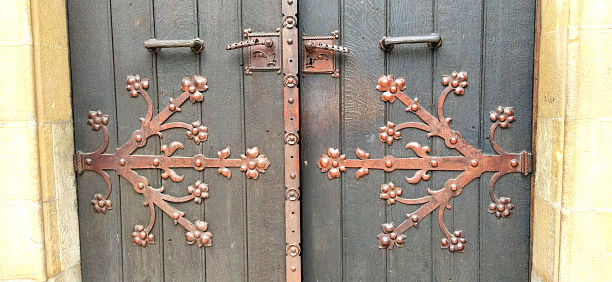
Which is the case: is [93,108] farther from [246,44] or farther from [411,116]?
[411,116]

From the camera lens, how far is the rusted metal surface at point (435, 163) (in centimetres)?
129

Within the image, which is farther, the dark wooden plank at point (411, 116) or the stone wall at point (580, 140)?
the dark wooden plank at point (411, 116)

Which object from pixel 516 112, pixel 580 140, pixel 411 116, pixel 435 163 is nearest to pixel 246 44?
pixel 411 116

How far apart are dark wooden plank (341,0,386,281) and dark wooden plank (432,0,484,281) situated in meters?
0.17

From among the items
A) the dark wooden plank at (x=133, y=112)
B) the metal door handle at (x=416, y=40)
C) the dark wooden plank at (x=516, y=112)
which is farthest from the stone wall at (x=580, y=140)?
the dark wooden plank at (x=133, y=112)

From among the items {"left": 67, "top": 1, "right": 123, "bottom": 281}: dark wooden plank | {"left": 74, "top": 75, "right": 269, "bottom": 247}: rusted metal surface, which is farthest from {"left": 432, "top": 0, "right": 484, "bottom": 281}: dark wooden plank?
{"left": 67, "top": 1, "right": 123, "bottom": 281}: dark wooden plank

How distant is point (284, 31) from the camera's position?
4.28ft

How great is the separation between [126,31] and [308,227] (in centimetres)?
86

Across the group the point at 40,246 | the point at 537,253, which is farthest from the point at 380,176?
the point at 40,246

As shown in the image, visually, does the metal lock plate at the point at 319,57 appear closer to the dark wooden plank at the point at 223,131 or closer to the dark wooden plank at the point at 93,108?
the dark wooden plank at the point at 223,131

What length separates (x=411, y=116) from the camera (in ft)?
4.35

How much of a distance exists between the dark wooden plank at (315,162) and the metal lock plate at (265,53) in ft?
0.30

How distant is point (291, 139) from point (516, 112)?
68cm

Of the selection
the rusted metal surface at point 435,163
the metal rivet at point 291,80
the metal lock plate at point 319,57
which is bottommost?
the rusted metal surface at point 435,163
